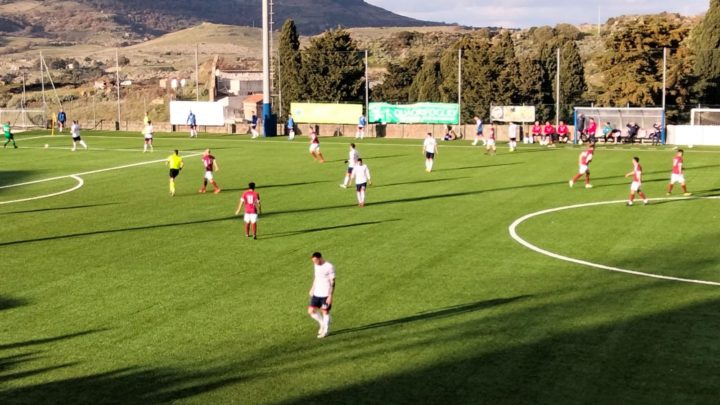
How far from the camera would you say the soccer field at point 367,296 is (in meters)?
13.8

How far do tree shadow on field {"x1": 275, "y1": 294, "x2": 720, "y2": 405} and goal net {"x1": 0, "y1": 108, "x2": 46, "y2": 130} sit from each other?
229ft

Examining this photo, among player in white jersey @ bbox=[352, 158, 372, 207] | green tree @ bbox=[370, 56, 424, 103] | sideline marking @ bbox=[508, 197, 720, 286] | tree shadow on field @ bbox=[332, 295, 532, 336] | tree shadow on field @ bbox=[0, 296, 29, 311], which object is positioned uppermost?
green tree @ bbox=[370, 56, 424, 103]

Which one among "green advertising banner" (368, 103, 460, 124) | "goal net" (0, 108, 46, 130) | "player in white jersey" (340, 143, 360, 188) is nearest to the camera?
"player in white jersey" (340, 143, 360, 188)

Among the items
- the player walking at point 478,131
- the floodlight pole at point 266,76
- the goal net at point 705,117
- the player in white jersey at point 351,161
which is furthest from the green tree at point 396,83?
the player in white jersey at point 351,161

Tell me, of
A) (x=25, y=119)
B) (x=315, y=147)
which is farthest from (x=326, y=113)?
(x=25, y=119)

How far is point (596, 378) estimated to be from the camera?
45.1ft

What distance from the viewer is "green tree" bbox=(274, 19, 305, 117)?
8306 centimetres

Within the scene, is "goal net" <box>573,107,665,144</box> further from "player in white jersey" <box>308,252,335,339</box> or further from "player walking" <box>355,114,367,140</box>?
"player in white jersey" <box>308,252,335,339</box>

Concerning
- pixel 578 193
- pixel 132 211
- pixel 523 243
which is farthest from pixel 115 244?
pixel 578 193

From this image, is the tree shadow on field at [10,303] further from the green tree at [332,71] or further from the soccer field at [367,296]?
the green tree at [332,71]

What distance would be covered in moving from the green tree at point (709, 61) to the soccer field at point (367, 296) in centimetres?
3524

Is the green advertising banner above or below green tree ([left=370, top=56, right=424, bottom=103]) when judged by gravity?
below

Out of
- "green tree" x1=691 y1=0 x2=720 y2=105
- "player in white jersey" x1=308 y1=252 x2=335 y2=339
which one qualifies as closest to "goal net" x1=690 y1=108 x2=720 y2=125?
"green tree" x1=691 y1=0 x2=720 y2=105

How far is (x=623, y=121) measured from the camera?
194ft
